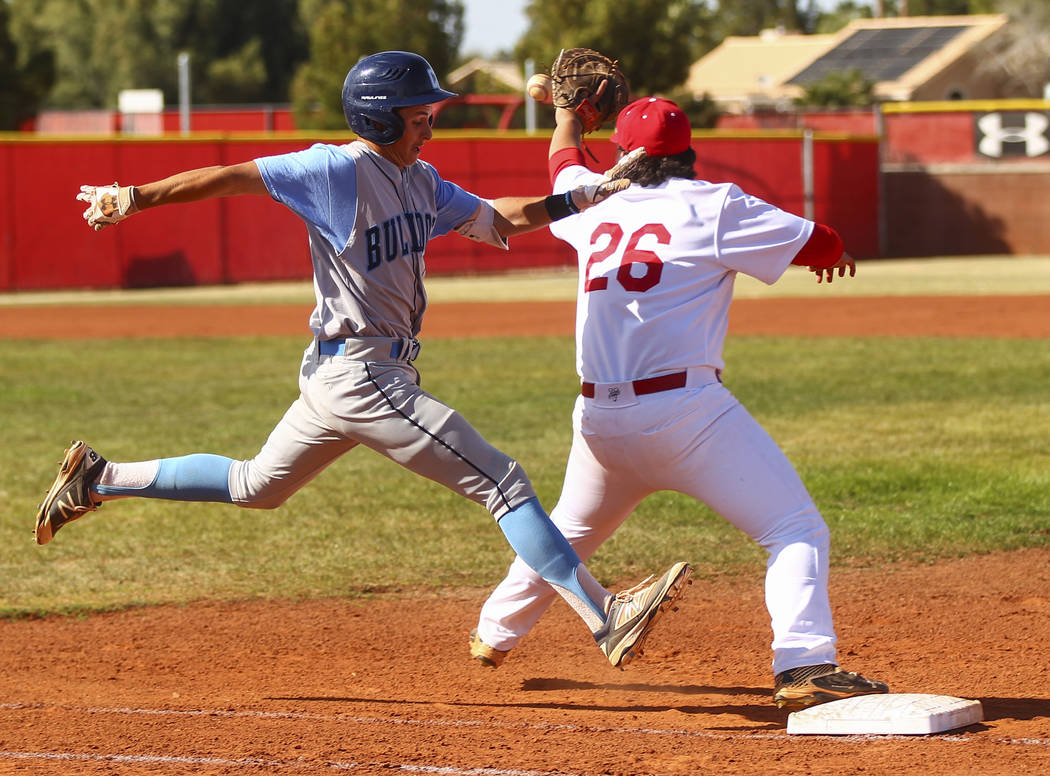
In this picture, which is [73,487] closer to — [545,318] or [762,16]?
[545,318]

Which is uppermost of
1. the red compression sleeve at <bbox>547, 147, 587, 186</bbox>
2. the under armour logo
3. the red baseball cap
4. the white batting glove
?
the under armour logo

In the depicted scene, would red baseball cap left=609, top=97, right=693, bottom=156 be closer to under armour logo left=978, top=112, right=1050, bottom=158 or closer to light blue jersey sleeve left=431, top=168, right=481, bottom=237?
light blue jersey sleeve left=431, top=168, right=481, bottom=237

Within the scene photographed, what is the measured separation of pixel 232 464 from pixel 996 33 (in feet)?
162

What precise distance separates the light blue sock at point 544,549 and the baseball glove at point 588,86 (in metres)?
1.53

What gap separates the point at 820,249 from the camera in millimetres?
4363

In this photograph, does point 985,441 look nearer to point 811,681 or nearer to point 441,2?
point 811,681

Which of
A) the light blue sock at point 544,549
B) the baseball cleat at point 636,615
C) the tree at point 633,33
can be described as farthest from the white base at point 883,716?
the tree at point 633,33

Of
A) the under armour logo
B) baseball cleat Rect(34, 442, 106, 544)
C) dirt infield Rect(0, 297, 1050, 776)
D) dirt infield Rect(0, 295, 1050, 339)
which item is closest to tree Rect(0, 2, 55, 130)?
dirt infield Rect(0, 295, 1050, 339)

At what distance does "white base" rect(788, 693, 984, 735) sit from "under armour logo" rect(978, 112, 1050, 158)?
28.4 metres

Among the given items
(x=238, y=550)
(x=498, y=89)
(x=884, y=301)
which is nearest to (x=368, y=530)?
(x=238, y=550)

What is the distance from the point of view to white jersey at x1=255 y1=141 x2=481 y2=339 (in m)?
4.43

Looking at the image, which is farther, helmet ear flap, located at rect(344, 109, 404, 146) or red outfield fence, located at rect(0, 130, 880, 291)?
red outfield fence, located at rect(0, 130, 880, 291)

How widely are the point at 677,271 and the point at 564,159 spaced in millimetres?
891

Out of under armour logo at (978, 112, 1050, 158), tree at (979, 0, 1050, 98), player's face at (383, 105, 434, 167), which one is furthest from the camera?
tree at (979, 0, 1050, 98)
